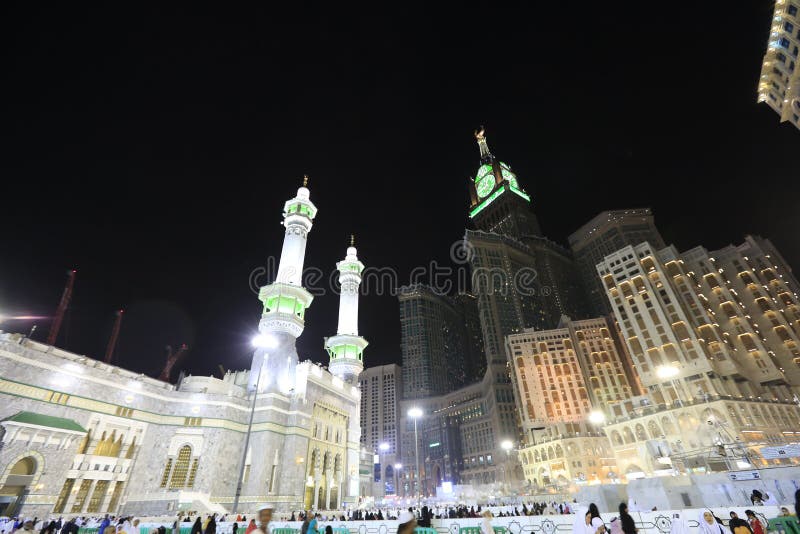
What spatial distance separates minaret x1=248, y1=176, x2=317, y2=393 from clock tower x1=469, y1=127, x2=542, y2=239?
340 feet

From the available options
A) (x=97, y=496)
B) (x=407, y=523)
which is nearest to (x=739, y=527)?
(x=407, y=523)

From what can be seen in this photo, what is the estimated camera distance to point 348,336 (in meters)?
62.2

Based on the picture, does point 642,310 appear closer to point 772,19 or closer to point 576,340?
point 576,340

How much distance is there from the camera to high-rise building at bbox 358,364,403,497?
128750 mm

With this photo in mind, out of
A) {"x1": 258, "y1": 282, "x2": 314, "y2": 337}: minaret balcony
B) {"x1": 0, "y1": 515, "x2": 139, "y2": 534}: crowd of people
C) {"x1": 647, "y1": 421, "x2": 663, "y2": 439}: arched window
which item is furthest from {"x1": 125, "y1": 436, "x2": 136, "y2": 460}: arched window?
{"x1": 647, "y1": 421, "x2": 663, "y2": 439}: arched window

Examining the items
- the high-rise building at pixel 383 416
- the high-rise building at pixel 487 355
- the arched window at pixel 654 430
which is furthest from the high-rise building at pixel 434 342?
the arched window at pixel 654 430

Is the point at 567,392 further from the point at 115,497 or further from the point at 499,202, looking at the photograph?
the point at 499,202

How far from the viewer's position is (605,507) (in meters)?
19.0

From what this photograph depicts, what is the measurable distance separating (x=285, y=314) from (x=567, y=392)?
6909 centimetres

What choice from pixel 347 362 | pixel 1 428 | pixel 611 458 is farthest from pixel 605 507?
pixel 611 458

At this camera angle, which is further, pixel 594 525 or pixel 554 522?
pixel 554 522

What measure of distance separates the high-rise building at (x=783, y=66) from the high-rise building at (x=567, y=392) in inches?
2260

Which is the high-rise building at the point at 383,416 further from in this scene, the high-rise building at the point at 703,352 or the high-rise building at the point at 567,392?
the high-rise building at the point at 703,352

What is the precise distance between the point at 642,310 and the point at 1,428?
3331 inches
